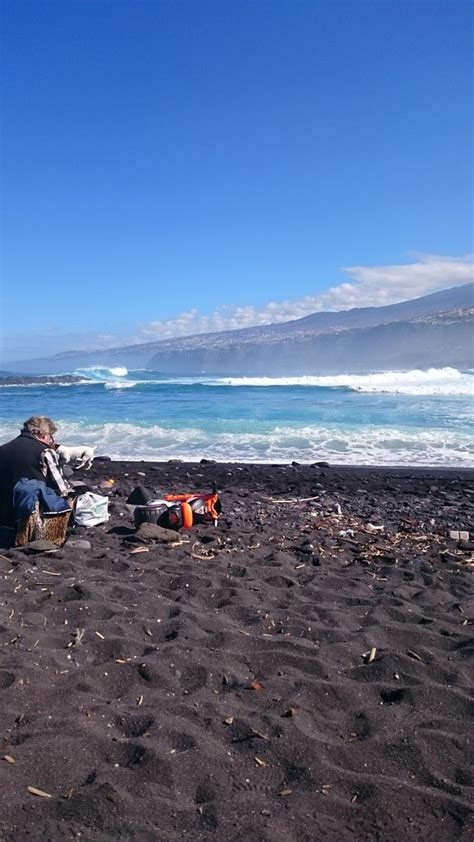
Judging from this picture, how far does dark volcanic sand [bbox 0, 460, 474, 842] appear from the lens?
6.68 ft

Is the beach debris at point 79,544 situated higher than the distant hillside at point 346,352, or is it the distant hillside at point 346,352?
the distant hillside at point 346,352

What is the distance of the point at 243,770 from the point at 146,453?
11.3 meters

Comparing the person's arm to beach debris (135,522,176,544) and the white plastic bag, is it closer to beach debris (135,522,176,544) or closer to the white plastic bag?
the white plastic bag

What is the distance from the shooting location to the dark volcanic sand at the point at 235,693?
2.04 meters

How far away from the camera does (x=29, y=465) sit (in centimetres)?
517

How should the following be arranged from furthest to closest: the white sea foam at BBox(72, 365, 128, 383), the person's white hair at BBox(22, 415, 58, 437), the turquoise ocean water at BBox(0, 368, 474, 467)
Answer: the white sea foam at BBox(72, 365, 128, 383) → the turquoise ocean water at BBox(0, 368, 474, 467) → the person's white hair at BBox(22, 415, 58, 437)

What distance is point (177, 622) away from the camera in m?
3.59

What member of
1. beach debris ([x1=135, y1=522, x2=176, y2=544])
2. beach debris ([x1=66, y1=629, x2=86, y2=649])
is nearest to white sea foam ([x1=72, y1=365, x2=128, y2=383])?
beach debris ([x1=135, y1=522, x2=176, y2=544])

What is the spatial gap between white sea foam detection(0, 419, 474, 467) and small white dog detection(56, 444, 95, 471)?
545 centimetres

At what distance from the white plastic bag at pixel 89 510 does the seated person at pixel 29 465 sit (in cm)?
41

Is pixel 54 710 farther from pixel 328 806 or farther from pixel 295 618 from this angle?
pixel 295 618

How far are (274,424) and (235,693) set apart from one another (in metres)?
14.7

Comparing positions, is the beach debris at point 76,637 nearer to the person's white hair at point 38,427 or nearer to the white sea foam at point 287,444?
the person's white hair at point 38,427

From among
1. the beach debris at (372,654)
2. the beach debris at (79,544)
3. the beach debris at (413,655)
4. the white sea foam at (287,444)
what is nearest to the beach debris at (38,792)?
the beach debris at (372,654)
